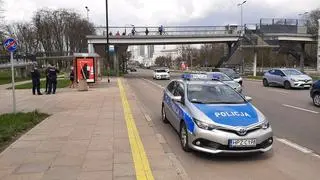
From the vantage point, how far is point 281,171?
22.7ft

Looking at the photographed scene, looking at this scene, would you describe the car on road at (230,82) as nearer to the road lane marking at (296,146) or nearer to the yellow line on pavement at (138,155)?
the yellow line on pavement at (138,155)

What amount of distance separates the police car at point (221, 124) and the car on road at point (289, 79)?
2016cm

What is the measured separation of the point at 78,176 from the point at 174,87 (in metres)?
5.30

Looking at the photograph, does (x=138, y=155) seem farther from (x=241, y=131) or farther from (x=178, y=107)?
(x=178, y=107)

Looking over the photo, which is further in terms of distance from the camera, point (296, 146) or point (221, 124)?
point (296, 146)

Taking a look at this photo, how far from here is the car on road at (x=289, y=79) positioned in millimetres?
28219

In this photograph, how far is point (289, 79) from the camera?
28625 mm

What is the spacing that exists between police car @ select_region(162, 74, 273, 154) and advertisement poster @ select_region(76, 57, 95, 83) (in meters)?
21.8

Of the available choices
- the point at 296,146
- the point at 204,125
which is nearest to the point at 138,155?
the point at 204,125

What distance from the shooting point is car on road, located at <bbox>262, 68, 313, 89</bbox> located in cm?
2822

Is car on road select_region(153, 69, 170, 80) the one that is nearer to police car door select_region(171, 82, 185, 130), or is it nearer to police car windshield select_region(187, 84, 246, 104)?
police car door select_region(171, 82, 185, 130)

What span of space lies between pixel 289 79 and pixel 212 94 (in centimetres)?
2057

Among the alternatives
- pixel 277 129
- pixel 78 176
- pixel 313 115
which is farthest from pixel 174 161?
pixel 313 115

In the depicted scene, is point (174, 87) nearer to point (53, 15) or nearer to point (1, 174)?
point (1, 174)
